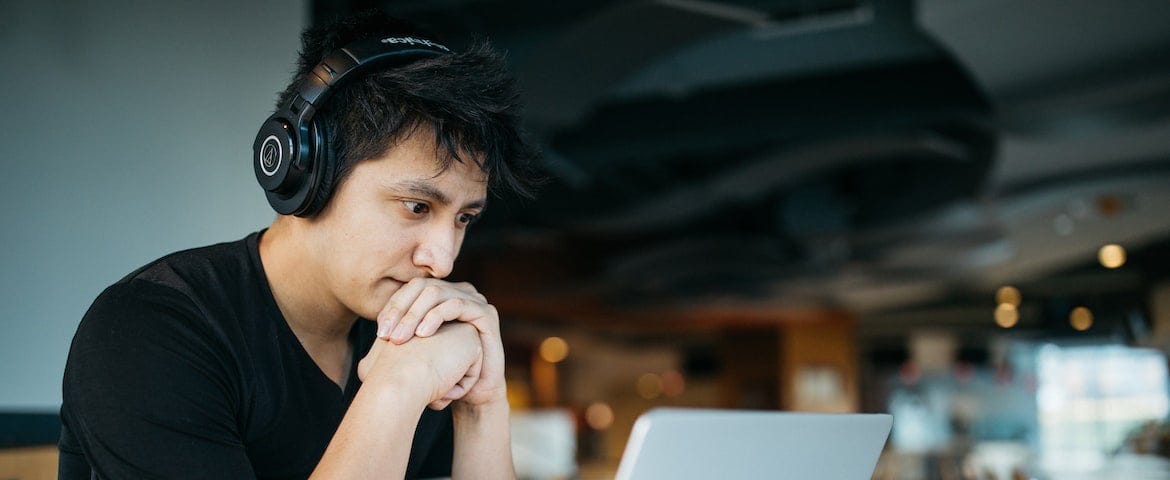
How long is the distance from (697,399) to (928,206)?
16768 millimetres

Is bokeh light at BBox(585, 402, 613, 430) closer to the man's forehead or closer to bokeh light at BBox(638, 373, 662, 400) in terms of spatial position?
bokeh light at BBox(638, 373, 662, 400)

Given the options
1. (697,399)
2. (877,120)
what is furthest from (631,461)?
(697,399)

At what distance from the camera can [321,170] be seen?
1.20 meters

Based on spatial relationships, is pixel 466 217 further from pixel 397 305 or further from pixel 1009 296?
pixel 1009 296

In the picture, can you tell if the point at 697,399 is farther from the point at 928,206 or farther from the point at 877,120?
the point at 877,120

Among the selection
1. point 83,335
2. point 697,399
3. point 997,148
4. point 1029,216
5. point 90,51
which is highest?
point 90,51

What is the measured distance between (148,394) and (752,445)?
594 mm

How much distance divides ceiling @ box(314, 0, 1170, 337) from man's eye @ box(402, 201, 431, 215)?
1.05 meters

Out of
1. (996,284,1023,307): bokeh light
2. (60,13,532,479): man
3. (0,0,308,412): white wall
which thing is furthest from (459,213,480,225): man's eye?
(996,284,1023,307): bokeh light

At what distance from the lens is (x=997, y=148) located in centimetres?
628

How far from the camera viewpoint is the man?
1061 millimetres

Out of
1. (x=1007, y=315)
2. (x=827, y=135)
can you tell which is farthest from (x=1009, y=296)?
(x=827, y=135)

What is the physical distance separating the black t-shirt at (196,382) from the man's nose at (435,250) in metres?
0.19

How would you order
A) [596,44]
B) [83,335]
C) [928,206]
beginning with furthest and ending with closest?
[928,206] → [596,44] → [83,335]
